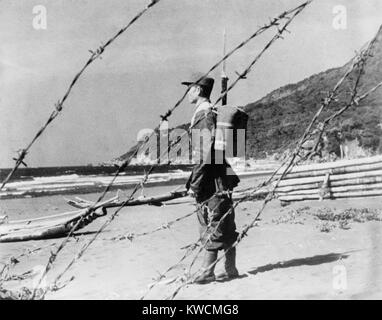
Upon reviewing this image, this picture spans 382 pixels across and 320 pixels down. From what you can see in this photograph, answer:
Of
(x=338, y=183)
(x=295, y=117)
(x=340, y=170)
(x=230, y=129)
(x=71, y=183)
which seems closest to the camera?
(x=230, y=129)

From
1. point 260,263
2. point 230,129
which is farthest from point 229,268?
point 230,129

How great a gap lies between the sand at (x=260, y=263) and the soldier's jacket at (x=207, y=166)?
84cm

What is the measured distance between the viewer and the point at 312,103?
43406mm

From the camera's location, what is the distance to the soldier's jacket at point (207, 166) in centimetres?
402

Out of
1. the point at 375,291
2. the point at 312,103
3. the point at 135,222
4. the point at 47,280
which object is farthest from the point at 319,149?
the point at 312,103

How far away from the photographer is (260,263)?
16.2 feet

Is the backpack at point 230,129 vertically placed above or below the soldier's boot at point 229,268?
above

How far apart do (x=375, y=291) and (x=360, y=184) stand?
596cm

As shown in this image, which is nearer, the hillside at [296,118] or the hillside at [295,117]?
the hillside at [296,118]

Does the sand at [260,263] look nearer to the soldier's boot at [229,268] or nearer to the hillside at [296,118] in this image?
the soldier's boot at [229,268]

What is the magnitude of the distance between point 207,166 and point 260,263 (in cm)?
139

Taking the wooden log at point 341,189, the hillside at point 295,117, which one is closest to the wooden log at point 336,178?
the wooden log at point 341,189

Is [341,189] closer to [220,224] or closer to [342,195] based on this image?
[342,195]

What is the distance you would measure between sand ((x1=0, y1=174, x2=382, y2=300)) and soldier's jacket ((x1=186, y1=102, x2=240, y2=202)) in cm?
84
